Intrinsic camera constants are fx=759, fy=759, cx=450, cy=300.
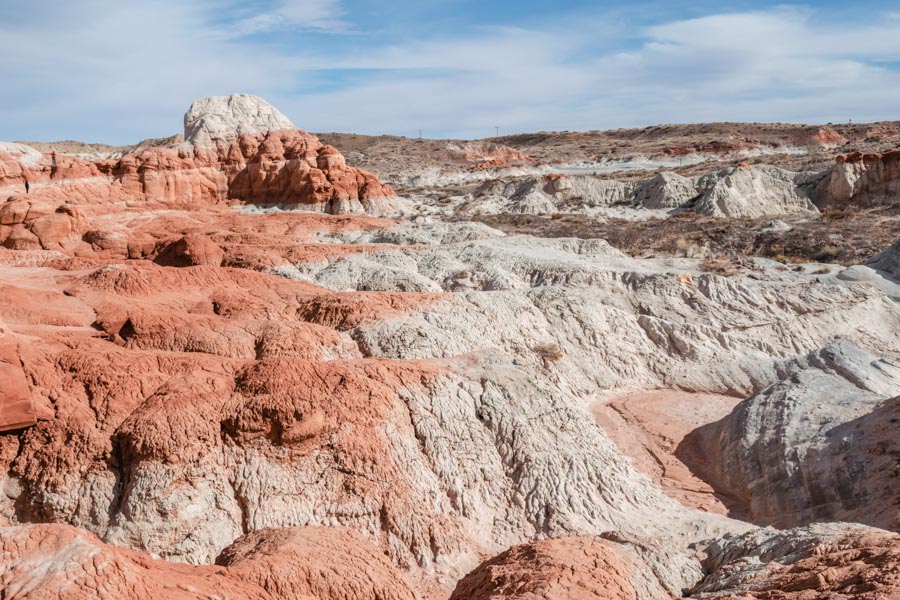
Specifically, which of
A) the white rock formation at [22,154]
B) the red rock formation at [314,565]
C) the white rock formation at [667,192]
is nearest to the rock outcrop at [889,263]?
the red rock formation at [314,565]

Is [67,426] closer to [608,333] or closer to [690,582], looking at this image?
[690,582]

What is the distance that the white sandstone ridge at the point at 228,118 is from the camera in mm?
42062

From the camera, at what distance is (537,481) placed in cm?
1232

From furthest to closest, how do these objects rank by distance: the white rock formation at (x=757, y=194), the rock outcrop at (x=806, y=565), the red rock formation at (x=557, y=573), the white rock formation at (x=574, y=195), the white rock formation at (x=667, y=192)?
the white rock formation at (x=574, y=195) < the white rock formation at (x=667, y=192) < the white rock formation at (x=757, y=194) < the red rock formation at (x=557, y=573) < the rock outcrop at (x=806, y=565)

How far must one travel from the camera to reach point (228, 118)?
42.7 m

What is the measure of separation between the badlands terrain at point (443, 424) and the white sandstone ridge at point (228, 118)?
1522 centimetres

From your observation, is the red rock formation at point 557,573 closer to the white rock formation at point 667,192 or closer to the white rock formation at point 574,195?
the white rock formation at point 574,195

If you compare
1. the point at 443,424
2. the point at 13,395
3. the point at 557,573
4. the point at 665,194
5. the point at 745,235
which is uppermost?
the point at 665,194

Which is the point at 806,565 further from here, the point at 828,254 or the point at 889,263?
the point at 828,254

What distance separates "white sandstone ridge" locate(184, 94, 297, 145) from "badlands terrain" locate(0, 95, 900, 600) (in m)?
15.2

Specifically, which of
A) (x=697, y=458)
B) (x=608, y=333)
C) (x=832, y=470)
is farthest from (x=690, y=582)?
(x=608, y=333)

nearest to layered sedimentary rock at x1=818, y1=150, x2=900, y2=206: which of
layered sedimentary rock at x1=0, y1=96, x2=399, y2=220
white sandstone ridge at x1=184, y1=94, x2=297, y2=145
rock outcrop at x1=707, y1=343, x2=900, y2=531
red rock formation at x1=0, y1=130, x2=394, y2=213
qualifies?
layered sedimentary rock at x1=0, y1=96, x2=399, y2=220

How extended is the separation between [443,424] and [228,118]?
3491 centimetres

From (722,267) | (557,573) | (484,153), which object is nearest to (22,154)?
(722,267)
